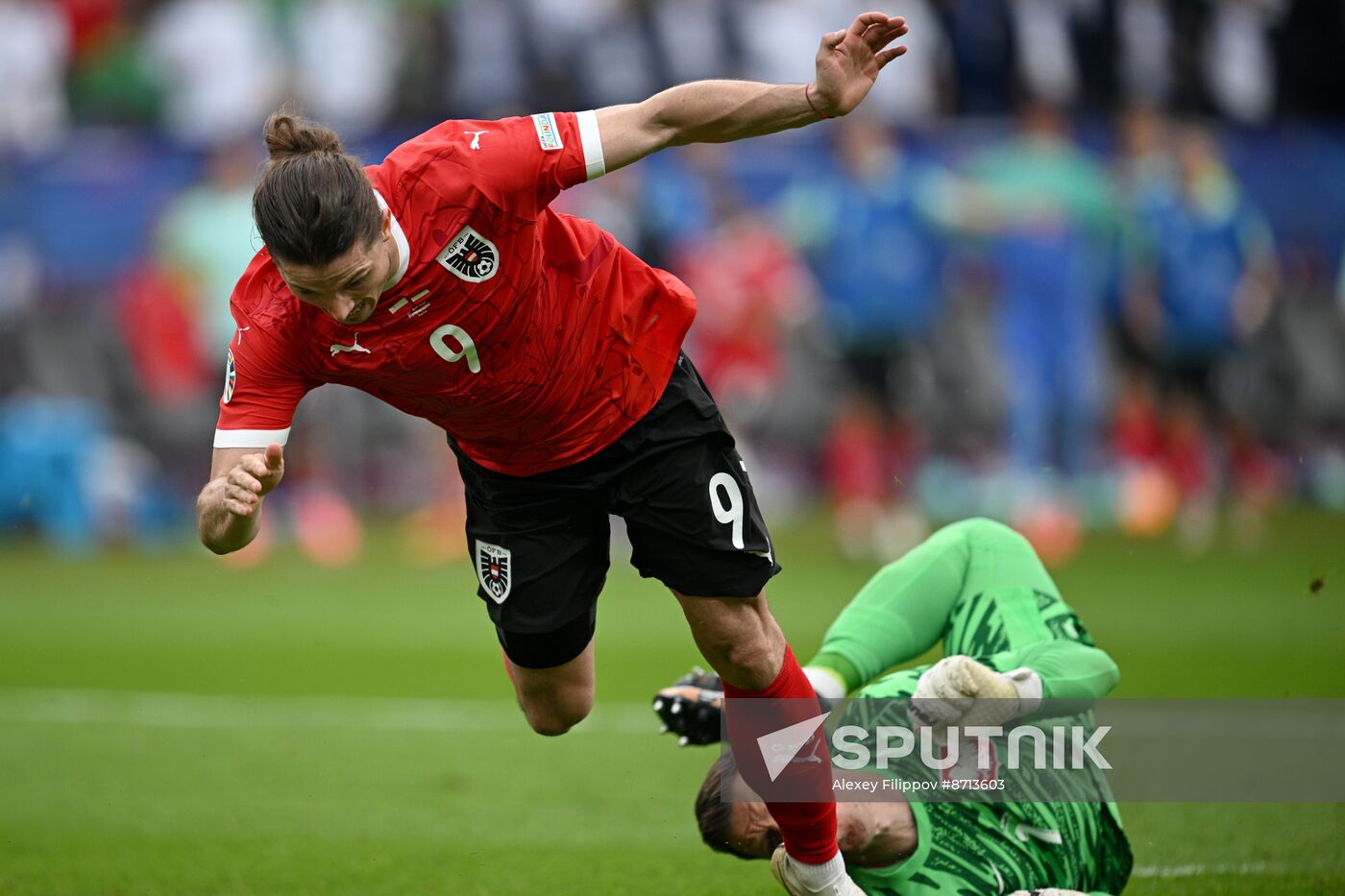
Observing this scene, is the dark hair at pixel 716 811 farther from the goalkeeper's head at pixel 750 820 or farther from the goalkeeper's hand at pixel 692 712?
the goalkeeper's hand at pixel 692 712

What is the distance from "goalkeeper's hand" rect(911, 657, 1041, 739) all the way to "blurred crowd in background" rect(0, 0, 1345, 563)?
9215mm

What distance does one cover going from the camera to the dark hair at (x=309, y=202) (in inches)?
165

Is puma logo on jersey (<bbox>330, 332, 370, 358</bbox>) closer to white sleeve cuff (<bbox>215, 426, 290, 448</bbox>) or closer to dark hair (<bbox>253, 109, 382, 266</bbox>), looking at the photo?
white sleeve cuff (<bbox>215, 426, 290, 448</bbox>)

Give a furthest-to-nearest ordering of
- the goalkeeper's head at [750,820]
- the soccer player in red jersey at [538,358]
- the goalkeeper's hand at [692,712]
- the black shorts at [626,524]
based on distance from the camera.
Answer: the goalkeeper's hand at [692,712], the black shorts at [626,524], the goalkeeper's head at [750,820], the soccer player in red jersey at [538,358]

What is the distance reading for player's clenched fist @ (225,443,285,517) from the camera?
4191 mm

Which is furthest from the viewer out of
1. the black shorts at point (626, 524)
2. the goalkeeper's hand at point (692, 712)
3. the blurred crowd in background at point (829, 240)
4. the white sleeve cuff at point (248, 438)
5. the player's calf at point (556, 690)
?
the blurred crowd in background at point (829, 240)

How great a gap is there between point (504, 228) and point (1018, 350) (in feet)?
34.7

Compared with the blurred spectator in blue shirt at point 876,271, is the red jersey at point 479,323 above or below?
above

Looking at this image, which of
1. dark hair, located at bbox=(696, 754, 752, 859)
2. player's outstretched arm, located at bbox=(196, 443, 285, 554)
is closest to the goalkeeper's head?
dark hair, located at bbox=(696, 754, 752, 859)

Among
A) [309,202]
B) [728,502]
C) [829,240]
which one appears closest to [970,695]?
[728,502]

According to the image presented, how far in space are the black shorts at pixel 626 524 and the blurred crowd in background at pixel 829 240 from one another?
885 centimetres

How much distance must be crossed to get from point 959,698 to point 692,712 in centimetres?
94

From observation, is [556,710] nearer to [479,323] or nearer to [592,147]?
[479,323]

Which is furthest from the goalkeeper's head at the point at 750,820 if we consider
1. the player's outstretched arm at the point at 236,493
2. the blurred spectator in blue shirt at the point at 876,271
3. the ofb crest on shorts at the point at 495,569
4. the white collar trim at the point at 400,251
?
the blurred spectator in blue shirt at the point at 876,271
